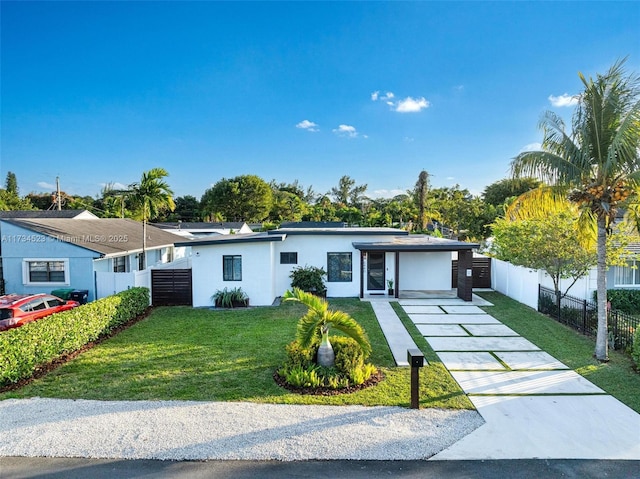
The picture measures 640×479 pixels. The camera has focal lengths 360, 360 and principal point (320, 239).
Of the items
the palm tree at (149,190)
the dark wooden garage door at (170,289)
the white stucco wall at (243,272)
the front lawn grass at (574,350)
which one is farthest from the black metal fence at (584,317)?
the palm tree at (149,190)

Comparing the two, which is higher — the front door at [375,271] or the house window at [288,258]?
the house window at [288,258]

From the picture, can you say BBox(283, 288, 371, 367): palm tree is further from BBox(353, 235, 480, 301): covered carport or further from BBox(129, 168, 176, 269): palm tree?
BBox(129, 168, 176, 269): palm tree

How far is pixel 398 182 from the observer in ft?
176

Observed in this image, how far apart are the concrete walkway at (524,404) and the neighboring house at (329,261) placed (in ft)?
16.4

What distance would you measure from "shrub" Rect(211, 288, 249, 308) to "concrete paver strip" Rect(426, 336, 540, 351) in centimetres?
735

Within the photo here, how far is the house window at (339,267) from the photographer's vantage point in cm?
1617

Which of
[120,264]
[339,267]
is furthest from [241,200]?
[339,267]

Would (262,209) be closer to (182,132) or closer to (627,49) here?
(182,132)

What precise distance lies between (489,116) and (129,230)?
856 inches

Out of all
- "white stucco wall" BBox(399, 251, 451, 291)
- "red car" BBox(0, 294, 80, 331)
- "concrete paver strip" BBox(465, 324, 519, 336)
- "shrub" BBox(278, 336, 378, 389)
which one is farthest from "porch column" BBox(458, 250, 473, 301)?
"red car" BBox(0, 294, 80, 331)

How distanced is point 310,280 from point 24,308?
9720 millimetres

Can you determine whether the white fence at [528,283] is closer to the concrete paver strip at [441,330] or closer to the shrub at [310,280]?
the concrete paver strip at [441,330]

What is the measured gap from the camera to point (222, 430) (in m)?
5.52

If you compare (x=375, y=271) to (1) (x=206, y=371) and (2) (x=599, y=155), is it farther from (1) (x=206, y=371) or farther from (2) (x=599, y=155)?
(1) (x=206, y=371)
